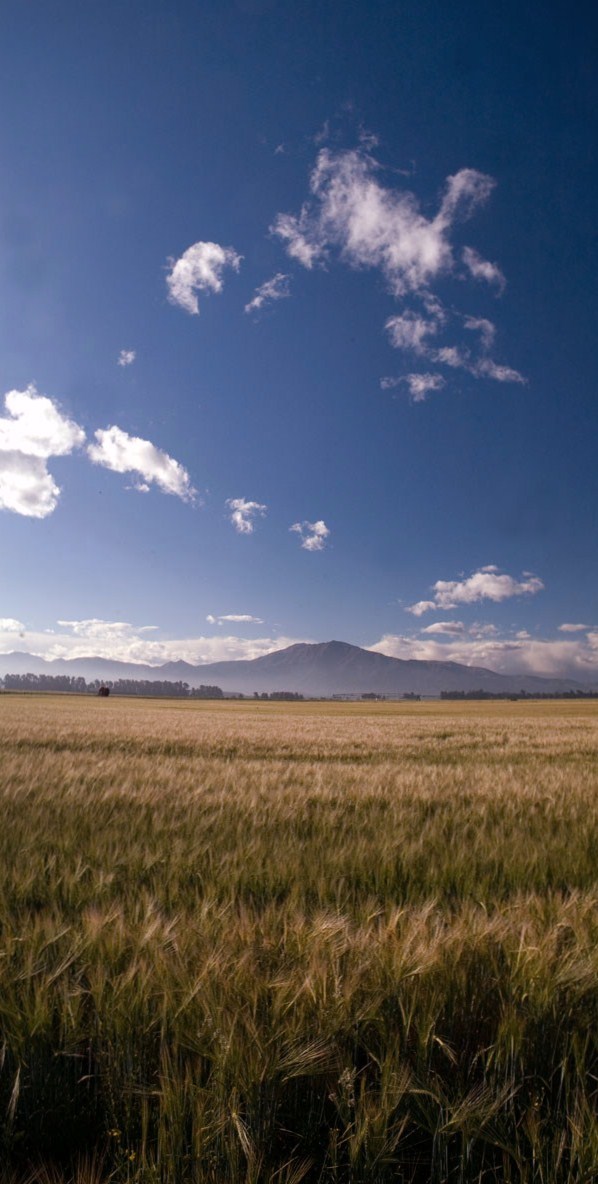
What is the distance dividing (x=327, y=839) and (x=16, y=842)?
198 cm

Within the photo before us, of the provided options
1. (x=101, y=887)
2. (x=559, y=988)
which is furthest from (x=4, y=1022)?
(x=559, y=988)

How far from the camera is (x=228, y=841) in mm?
3197

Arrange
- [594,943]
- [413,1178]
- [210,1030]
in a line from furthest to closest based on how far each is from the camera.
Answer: [594,943] < [210,1030] < [413,1178]

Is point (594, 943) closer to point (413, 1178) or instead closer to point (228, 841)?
point (413, 1178)

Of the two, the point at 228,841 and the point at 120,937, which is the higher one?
the point at 120,937

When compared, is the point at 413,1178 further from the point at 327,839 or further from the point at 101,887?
the point at 327,839

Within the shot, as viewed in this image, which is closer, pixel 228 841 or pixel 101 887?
pixel 101 887

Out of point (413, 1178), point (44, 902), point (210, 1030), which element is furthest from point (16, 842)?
point (413, 1178)

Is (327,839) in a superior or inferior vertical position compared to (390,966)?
inferior

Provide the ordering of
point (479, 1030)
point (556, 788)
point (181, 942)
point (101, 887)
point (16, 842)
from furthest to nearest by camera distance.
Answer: point (556, 788)
point (16, 842)
point (101, 887)
point (181, 942)
point (479, 1030)

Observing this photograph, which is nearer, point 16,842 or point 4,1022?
point 4,1022

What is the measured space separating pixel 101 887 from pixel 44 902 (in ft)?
0.96

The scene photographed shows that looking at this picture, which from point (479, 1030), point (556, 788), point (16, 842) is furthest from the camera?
point (556, 788)

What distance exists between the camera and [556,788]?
5176mm
